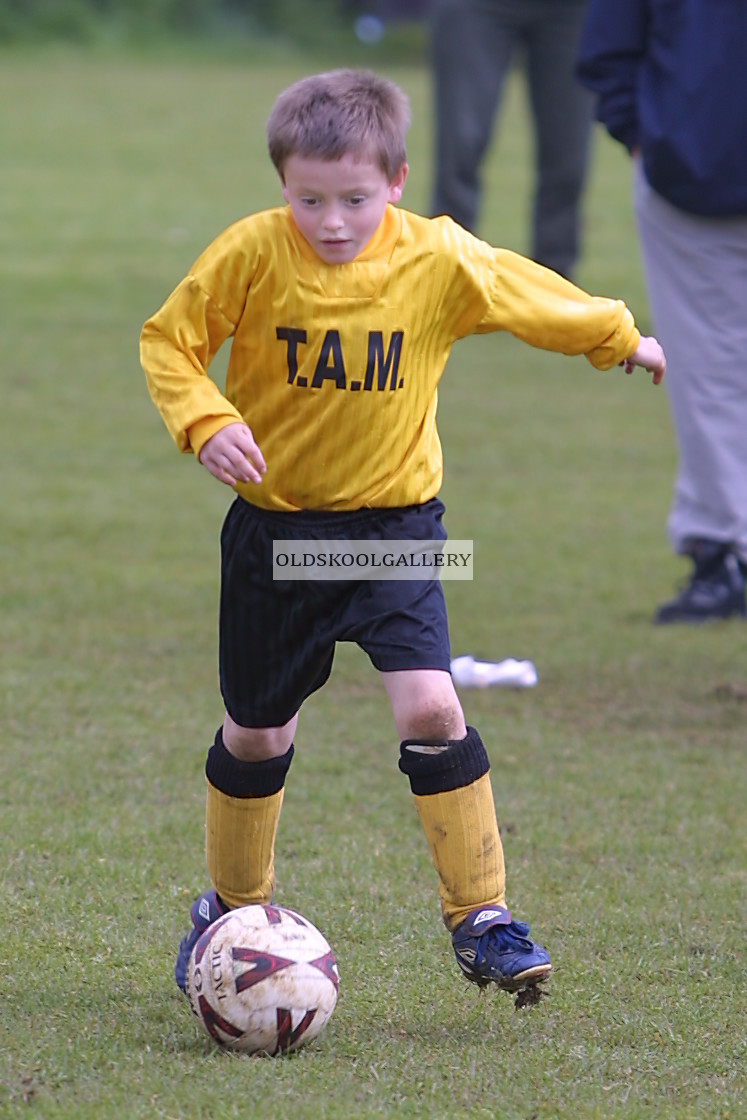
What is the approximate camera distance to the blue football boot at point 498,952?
2670 mm

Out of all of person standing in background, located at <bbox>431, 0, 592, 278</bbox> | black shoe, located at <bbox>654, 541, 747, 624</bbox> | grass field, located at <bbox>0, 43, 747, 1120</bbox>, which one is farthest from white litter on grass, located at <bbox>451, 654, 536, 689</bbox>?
person standing in background, located at <bbox>431, 0, 592, 278</bbox>

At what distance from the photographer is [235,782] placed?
3.02m

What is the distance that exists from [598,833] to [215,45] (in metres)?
25.3

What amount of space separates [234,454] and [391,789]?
1661 mm

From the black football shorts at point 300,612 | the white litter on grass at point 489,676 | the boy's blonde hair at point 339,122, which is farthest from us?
the white litter on grass at point 489,676

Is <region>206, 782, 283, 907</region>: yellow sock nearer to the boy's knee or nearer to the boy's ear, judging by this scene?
the boy's knee

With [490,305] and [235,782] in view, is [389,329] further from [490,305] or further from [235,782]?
[235,782]

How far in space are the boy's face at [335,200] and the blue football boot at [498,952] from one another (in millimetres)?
1144

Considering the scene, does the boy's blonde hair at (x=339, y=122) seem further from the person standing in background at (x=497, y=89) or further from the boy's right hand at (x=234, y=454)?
the person standing in background at (x=497, y=89)

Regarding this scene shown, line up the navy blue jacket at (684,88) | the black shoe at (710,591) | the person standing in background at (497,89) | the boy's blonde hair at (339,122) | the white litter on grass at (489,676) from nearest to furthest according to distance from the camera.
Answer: the boy's blonde hair at (339,122) < the white litter on grass at (489,676) < the navy blue jacket at (684,88) < the black shoe at (710,591) < the person standing in background at (497,89)

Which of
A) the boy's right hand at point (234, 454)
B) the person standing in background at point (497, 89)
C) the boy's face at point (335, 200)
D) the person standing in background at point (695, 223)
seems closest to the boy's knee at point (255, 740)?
the boy's right hand at point (234, 454)

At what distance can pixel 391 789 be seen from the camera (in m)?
4.12

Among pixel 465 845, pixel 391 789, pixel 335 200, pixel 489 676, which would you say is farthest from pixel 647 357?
pixel 489 676

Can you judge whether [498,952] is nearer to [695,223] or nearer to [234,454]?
[234,454]
